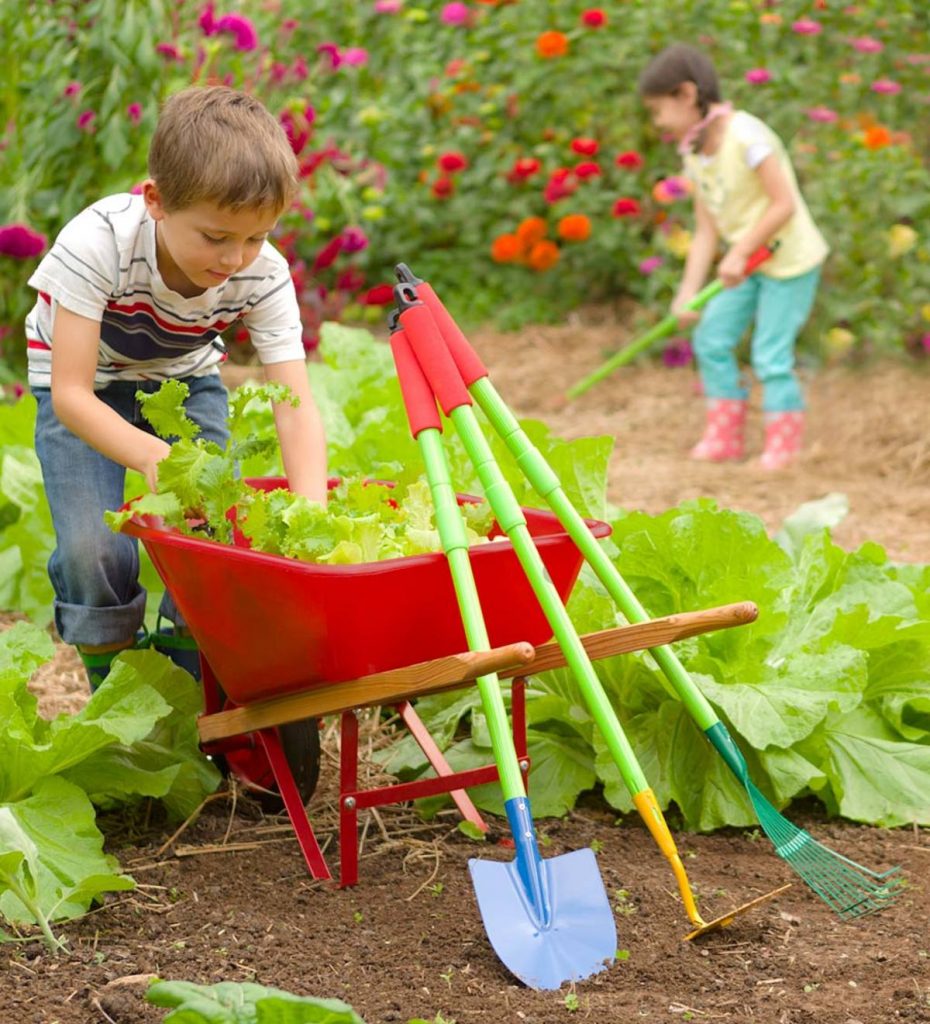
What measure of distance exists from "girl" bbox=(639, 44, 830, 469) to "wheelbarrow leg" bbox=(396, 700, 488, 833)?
10.7 ft

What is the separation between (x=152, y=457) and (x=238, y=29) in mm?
2933

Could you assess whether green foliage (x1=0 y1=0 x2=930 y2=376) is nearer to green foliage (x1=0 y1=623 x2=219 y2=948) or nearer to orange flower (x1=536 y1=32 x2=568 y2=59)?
orange flower (x1=536 y1=32 x2=568 y2=59)

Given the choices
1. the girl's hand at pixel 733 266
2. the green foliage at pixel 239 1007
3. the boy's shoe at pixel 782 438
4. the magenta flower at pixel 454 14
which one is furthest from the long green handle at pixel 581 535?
the magenta flower at pixel 454 14

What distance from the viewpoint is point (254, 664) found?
2.26m

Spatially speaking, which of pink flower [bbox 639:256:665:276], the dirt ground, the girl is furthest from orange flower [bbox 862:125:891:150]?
the dirt ground

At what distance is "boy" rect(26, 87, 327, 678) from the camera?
2271 mm

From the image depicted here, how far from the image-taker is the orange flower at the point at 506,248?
7.10 metres

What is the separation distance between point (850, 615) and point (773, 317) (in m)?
3.14

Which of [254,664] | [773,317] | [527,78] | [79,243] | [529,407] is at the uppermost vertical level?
[79,243]

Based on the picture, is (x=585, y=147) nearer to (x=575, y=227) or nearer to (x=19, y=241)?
(x=575, y=227)

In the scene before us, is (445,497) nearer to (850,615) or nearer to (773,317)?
(850,615)

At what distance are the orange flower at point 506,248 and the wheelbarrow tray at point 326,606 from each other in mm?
4920

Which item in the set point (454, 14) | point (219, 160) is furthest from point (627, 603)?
point (454, 14)

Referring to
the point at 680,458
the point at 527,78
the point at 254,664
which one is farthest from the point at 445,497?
the point at 527,78
